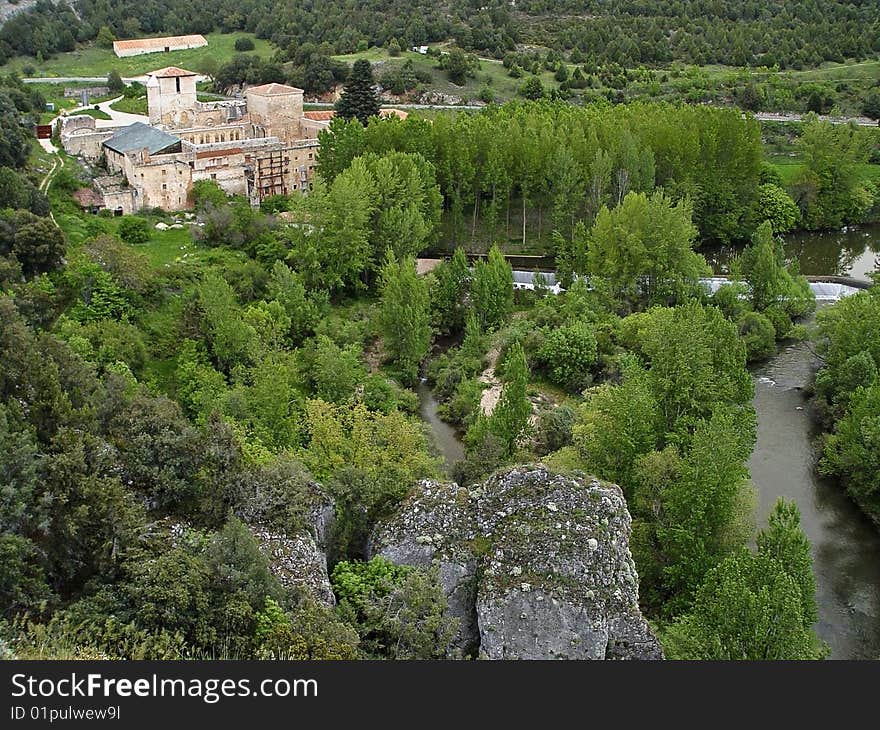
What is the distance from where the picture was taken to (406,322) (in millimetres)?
39219

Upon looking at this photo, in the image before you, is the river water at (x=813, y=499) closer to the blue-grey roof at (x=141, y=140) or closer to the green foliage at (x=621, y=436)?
the green foliage at (x=621, y=436)

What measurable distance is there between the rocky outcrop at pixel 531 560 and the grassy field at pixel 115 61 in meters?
76.6

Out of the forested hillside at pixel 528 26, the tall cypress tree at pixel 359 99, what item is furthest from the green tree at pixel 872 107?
the tall cypress tree at pixel 359 99

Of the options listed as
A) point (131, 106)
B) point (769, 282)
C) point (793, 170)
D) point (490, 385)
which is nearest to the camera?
point (490, 385)

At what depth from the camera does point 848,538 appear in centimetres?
2944

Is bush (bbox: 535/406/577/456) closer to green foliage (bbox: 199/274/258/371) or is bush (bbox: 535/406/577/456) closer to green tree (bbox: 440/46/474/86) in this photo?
green foliage (bbox: 199/274/258/371)

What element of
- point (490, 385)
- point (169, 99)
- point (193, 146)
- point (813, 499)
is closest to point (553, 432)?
point (490, 385)

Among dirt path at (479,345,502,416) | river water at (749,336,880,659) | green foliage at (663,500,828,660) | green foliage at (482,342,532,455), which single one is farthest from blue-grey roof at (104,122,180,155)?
green foliage at (663,500,828,660)

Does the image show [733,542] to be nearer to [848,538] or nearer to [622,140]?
[848,538]

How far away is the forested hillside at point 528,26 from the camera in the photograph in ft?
297

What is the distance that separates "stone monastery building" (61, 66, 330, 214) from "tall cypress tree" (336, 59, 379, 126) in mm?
1982

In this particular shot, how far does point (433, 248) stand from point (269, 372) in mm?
24618

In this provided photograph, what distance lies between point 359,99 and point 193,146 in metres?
12.3

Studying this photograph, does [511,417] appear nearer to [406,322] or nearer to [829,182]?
[406,322]
